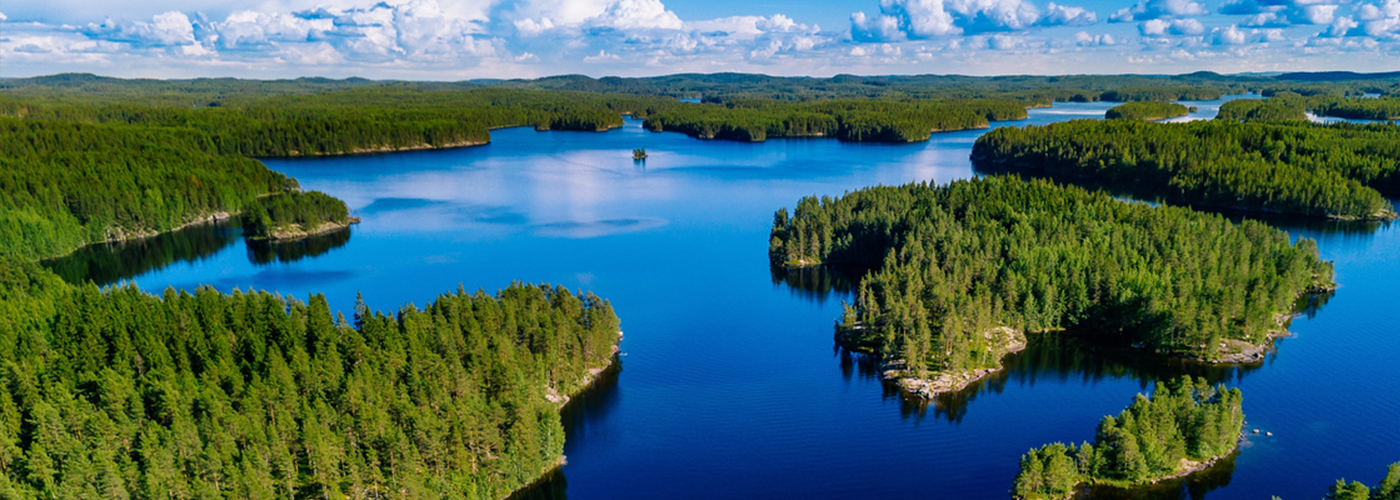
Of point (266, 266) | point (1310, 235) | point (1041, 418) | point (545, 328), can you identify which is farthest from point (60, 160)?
point (1310, 235)

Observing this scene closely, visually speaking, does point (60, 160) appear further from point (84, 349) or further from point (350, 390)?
point (350, 390)

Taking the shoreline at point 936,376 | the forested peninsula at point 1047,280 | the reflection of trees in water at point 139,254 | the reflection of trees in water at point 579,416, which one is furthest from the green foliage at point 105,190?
the shoreline at point 936,376

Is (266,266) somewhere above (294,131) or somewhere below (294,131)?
below

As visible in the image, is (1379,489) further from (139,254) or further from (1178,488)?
(139,254)

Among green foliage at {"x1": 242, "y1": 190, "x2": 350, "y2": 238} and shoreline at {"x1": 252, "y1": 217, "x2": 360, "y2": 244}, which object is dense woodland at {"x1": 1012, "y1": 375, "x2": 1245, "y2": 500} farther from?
green foliage at {"x1": 242, "y1": 190, "x2": 350, "y2": 238}

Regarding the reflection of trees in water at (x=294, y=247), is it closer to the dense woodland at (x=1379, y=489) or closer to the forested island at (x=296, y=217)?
the forested island at (x=296, y=217)

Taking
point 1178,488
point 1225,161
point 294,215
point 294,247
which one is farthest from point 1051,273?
point 294,215
